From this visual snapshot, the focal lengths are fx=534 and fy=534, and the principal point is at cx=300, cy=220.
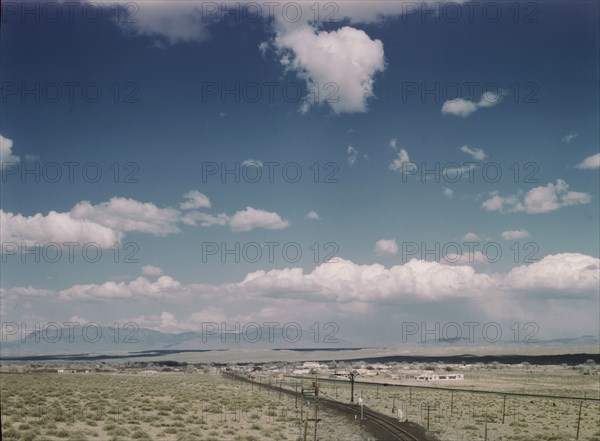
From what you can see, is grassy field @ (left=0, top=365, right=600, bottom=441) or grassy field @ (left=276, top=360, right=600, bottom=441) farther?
grassy field @ (left=276, top=360, right=600, bottom=441)

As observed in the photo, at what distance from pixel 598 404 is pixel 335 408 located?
3719 cm

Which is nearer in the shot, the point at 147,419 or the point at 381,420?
the point at 147,419

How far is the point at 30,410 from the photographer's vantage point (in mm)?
45688

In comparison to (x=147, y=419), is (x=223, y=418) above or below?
below

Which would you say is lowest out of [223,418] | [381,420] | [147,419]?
[381,420]

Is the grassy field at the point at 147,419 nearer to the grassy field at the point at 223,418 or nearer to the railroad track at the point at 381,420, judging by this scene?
the grassy field at the point at 223,418

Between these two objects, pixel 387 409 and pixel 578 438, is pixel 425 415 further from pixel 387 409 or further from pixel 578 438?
pixel 578 438

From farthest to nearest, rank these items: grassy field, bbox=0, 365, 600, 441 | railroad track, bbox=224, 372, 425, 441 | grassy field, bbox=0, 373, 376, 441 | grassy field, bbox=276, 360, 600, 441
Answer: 1. grassy field, bbox=276, 360, 600, 441
2. railroad track, bbox=224, 372, 425, 441
3. grassy field, bbox=0, 365, 600, 441
4. grassy field, bbox=0, 373, 376, 441

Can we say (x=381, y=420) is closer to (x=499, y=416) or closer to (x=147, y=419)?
(x=499, y=416)

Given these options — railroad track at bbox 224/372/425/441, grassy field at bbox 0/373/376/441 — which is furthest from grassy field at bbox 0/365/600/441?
railroad track at bbox 224/372/425/441

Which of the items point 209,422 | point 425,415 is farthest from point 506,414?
point 209,422

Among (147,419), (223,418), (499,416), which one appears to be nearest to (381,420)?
(499,416)

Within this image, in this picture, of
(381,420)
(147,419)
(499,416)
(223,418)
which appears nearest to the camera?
(147,419)

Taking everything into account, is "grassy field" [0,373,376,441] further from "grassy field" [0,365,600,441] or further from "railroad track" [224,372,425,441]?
"railroad track" [224,372,425,441]
